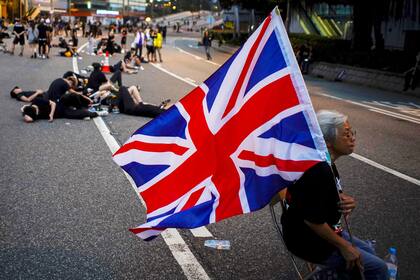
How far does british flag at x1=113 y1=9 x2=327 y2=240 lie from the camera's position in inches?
123

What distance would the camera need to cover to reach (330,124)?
3301 millimetres

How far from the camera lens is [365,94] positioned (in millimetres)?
20312

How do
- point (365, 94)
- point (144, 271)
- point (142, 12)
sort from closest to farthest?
point (144, 271), point (365, 94), point (142, 12)

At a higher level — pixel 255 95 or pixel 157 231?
pixel 255 95

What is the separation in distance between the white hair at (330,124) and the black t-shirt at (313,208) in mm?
344

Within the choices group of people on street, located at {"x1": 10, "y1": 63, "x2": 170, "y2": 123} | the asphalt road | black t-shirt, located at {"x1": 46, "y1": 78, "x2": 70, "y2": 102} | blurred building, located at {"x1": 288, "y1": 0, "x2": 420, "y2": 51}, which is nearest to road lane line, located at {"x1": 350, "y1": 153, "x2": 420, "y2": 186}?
the asphalt road

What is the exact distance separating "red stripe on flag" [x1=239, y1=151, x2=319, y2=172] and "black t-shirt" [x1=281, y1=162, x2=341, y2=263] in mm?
38

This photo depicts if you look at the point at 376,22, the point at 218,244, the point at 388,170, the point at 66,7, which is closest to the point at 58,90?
the point at 388,170

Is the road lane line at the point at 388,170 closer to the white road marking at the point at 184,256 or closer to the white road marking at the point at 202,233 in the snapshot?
Answer: the white road marking at the point at 202,233

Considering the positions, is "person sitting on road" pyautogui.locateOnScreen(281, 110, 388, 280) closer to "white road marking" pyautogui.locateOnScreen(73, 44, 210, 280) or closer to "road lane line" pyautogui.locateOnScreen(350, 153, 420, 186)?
"white road marking" pyautogui.locateOnScreen(73, 44, 210, 280)

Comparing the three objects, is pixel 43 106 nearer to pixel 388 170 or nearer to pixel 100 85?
pixel 100 85

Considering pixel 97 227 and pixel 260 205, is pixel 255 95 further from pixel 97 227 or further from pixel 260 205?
pixel 97 227

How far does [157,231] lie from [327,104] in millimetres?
13195

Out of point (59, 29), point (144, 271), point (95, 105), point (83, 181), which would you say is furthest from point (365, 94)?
point (59, 29)
